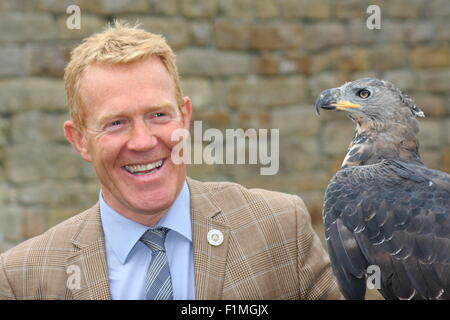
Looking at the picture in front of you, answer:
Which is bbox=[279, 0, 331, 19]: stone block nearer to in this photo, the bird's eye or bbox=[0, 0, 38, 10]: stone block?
bbox=[0, 0, 38, 10]: stone block

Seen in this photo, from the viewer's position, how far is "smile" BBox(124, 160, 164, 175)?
2.50 metres

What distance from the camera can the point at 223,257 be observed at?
2.63 m

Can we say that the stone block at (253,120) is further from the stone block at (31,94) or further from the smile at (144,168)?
the smile at (144,168)

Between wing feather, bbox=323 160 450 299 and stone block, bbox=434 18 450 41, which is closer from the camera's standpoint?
wing feather, bbox=323 160 450 299

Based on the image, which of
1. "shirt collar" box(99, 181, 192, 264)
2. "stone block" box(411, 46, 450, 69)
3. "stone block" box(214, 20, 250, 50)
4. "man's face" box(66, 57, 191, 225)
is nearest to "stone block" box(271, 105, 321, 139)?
"stone block" box(214, 20, 250, 50)

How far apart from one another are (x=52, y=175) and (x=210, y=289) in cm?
388

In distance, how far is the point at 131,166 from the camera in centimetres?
251

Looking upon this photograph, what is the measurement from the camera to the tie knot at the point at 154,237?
2605mm

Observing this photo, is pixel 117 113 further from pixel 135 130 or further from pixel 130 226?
pixel 130 226

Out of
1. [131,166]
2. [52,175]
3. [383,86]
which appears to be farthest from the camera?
[52,175]

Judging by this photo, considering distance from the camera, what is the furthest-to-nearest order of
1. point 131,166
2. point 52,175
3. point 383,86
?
point 52,175 → point 383,86 → point 131,166

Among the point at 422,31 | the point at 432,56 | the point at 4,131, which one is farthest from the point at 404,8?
the point at 4,131

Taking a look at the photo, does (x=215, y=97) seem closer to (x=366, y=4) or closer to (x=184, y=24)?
(x=184, y=24)

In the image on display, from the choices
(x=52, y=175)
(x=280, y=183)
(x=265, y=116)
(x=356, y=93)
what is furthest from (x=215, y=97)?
(x=356, y=93)
